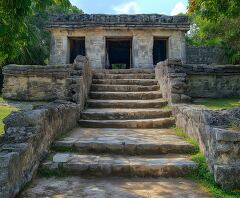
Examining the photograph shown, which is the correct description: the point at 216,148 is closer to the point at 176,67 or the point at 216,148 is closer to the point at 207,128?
the point at 207,128

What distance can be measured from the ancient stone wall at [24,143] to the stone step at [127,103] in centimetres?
275

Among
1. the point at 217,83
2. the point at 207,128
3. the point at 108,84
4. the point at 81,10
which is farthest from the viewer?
the point at 81,10

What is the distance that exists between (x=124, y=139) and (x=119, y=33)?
36.0 ft

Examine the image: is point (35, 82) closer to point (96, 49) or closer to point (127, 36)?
point (96, 49)

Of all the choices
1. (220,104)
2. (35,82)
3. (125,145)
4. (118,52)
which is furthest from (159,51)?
(125,145)

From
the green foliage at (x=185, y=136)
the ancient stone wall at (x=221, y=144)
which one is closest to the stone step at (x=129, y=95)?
the green foliage at (x=185, y=136)

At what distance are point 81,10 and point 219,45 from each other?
905 inches

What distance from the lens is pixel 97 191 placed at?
414 cm

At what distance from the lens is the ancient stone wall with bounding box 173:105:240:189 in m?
4.20

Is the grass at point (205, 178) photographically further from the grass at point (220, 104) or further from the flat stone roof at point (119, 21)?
the flat stone roof at point (119, 21)

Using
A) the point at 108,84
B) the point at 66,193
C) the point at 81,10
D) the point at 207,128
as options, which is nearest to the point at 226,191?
the point at 207,128

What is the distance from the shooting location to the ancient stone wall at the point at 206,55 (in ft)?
61.5

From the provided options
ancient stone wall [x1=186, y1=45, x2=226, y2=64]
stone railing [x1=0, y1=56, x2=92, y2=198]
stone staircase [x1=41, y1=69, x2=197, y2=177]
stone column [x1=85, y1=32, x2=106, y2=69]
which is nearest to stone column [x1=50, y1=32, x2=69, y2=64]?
stone column [x1=85, y1=32, x2=106, y2=69]

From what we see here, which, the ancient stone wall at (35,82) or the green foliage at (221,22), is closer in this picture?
the green foliage at (221,22)
